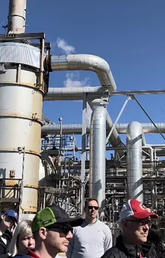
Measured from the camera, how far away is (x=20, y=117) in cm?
1441

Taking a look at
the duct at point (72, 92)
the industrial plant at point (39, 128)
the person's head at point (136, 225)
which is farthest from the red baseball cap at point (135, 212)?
the duct at point (72, 92)

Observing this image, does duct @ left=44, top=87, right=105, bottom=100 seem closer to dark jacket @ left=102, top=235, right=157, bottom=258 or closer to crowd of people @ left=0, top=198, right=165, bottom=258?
crowd of people @ left=0, top=198, right=165, bottom=258

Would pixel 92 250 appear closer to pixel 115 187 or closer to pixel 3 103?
pixel 3 103

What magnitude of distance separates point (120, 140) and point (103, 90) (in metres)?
6.15

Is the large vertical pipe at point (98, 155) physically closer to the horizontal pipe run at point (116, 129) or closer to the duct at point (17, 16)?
the duct at point (17, 16)

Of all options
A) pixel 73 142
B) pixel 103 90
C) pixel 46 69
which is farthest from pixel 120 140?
pixel 46 69

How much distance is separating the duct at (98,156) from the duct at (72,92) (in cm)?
176

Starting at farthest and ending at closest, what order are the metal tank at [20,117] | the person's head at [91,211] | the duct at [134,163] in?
the duct at [134,163]
the metal tank at [20,117]
the person's head at [91,211]

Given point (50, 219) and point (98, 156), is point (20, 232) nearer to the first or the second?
point (50, 219)

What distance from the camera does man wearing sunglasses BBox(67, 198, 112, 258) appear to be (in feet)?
16.7

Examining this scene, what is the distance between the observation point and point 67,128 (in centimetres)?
2273

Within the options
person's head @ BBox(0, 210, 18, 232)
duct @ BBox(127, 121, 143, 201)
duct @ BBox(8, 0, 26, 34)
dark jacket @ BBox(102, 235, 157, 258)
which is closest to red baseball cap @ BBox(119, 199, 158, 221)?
dark jacket @ BBox(102, 235, 157, 258)

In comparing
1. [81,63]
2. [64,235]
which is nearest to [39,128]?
[81,63]

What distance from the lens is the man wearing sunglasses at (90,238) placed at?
510 cm
